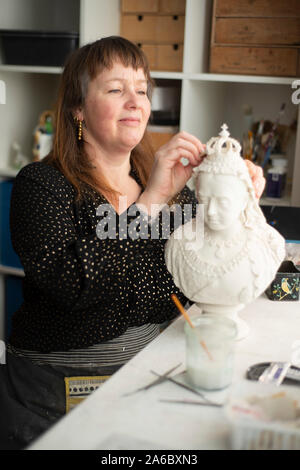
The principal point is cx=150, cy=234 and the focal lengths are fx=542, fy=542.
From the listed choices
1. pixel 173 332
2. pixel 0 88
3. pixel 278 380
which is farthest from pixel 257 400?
pixel 0 88

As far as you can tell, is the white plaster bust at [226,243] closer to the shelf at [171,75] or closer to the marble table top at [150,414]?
the marble table top at [150,414]

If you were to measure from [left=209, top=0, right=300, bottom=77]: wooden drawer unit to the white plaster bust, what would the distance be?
1003mm

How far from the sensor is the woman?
1109 mm

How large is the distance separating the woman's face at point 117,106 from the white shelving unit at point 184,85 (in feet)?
→ 2.16

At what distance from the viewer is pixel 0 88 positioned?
2268 mm

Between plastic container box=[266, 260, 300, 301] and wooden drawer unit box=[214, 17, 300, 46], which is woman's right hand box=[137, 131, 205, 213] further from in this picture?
wooden drawer unit box=[214, 17, 300, 46]

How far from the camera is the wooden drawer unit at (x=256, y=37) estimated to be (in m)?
1.84

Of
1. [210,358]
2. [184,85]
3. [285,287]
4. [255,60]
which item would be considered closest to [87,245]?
[210,358]

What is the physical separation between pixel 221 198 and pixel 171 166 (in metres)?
0.21

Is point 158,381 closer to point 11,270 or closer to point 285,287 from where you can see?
point 285,287

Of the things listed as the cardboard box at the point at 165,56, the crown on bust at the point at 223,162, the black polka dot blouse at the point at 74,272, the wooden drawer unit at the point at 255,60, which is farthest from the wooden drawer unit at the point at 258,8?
the crown on bust at the point at 223,162

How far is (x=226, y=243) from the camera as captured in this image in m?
0.98

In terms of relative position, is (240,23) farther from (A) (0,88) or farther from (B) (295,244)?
(A) (0,88)
